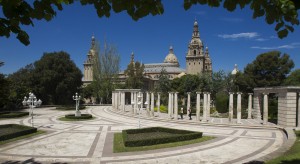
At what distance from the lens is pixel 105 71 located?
243 feet

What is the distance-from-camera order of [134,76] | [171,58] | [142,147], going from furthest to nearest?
1. [171,58]
2. [134,76]
3. [142,147]

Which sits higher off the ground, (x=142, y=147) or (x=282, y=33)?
(x=282, y=33)

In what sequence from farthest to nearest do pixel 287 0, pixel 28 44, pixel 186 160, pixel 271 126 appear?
pixel 271 126, pixel 186 160, pixel 28 44, pixel 287 0

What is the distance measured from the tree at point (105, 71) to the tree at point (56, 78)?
5147 mm

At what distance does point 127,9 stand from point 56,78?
65.3m

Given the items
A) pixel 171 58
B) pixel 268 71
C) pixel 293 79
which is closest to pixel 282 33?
pixel 268 71

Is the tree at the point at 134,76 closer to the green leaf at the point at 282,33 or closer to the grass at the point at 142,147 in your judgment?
the grass at the point at 142,147

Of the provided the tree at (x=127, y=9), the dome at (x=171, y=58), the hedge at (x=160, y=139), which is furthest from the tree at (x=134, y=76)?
the dome at (x=171, y=58)

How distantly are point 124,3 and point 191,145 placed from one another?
16002mm

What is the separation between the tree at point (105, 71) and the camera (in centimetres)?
7275

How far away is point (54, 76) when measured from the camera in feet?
212

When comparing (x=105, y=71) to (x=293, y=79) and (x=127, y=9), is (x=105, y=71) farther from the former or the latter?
(x=127, y=9)

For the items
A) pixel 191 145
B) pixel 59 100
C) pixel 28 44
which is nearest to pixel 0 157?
pixel 191 145

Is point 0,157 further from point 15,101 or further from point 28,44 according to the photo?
point 15,101
